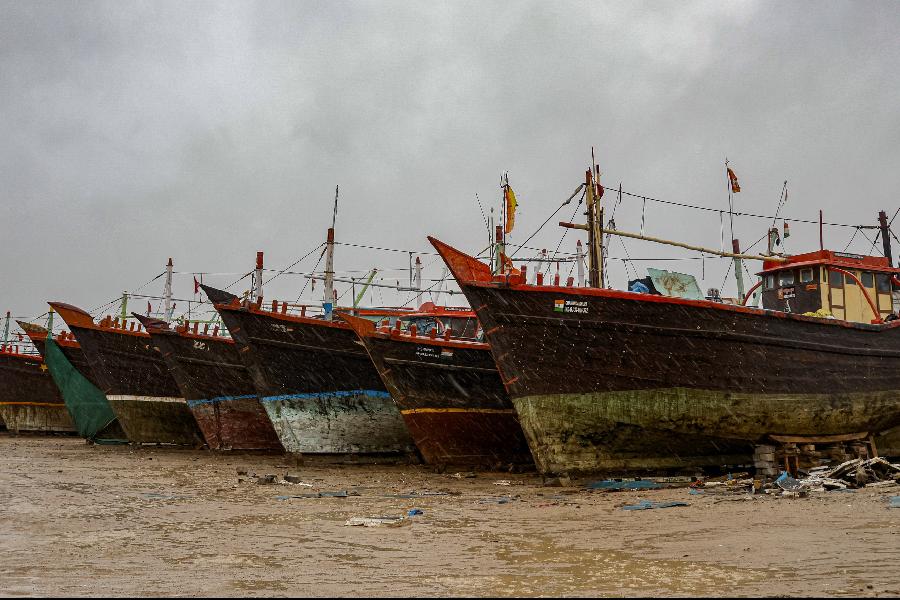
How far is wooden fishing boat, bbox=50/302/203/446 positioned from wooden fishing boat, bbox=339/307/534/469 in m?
11.4

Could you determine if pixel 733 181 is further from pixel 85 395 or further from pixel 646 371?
pixel 85 395

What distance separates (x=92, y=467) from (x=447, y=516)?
1079 centimetres

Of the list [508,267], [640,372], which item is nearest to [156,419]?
[508,267]

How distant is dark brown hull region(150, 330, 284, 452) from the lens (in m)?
20.9

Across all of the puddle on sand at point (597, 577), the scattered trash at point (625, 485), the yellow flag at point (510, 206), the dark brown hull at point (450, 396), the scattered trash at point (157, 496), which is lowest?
the scattered trash at point (157, 496)

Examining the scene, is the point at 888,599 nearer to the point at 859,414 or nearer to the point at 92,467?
the point at 859,414

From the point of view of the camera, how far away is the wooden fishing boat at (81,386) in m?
26.6

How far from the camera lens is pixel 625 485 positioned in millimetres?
10875

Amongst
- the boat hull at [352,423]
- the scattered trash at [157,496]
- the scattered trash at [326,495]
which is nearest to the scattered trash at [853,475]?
the scattered trash at [326,495]

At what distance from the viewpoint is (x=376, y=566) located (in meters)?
5.84

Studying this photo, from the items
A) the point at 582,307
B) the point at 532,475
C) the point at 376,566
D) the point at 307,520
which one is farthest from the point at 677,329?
the point at 376,566

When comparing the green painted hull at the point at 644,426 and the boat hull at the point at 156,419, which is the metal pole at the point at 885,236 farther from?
the boat hull at the point at 156,419

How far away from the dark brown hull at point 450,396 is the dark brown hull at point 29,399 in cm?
2292

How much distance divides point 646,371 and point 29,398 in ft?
96.2
